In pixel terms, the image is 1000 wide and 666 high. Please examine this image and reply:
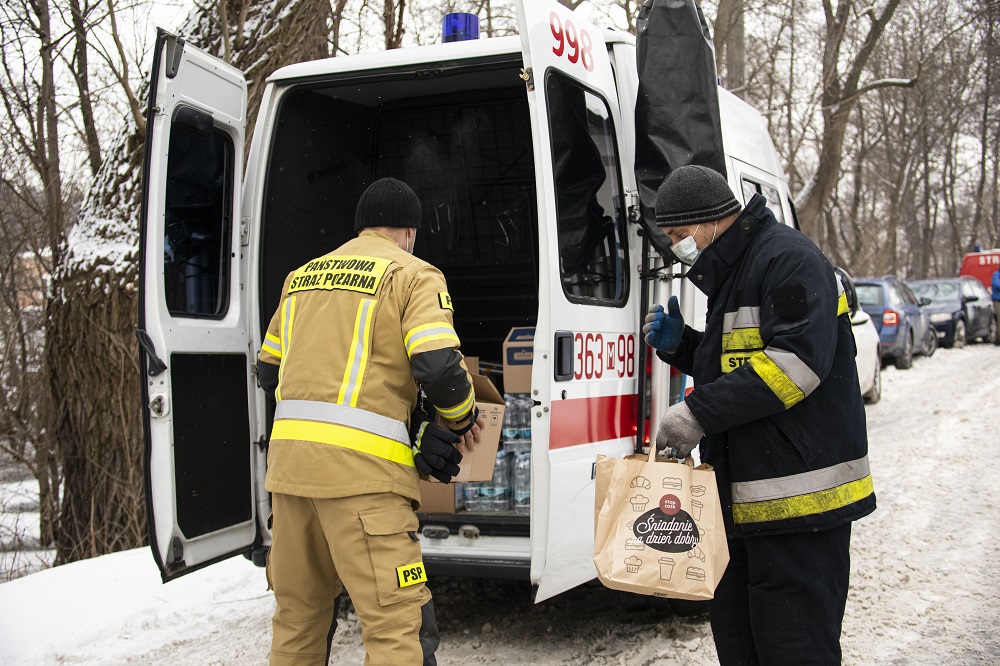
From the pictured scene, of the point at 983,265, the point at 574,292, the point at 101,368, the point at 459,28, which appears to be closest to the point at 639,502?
A: the point at 574,292

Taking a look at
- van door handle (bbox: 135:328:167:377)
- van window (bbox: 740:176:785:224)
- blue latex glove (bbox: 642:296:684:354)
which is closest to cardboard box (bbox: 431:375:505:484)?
blue latex glove (bbox: 642:296:684:354)

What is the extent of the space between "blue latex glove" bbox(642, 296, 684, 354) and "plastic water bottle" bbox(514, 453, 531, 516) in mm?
1184

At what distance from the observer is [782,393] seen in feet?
8.18

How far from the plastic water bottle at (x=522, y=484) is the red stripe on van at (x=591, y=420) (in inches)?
24.1

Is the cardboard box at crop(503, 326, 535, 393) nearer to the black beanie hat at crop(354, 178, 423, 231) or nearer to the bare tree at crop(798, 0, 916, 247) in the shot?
the black beanie hat at crop(354, 178, 423, 231)

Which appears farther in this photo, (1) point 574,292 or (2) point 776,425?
(1) point 574,292

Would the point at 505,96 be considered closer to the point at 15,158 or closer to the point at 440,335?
the point at 440,335

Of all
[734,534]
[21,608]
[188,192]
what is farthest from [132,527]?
[734,534]

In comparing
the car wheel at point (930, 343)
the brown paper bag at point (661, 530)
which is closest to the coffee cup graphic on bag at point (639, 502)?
the brown paper bag at point (661, 530)

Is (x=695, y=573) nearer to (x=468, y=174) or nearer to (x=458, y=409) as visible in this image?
(x=458, y=409)

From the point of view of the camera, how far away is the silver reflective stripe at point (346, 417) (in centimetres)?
279

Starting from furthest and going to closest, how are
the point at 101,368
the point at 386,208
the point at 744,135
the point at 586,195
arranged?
1. the point at 101,368
2. the point at 744,135
3. the point at 586,195
4. the point at 386,208

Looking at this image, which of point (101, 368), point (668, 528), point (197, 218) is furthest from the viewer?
point (101, 368)

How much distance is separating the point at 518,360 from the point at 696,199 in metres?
1.80
